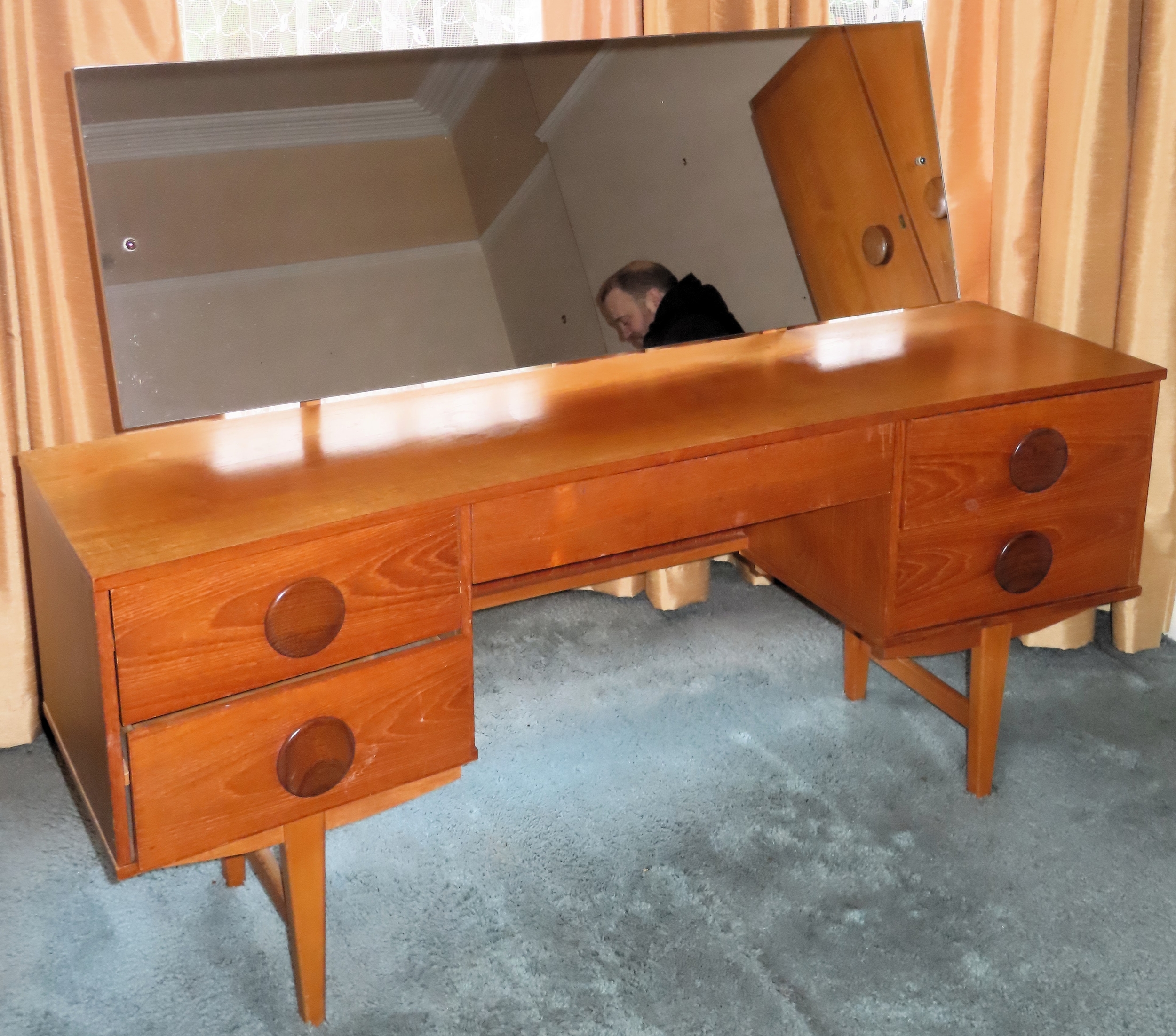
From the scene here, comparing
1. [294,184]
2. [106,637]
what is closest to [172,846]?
[106,637]

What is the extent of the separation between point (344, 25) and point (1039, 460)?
1067 millimetres

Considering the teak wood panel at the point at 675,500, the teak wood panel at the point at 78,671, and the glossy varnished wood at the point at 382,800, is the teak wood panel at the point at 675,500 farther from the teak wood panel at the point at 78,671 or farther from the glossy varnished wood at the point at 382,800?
the teak wood panel at the point at 78,671

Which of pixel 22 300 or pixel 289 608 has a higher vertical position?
pixel 22 300

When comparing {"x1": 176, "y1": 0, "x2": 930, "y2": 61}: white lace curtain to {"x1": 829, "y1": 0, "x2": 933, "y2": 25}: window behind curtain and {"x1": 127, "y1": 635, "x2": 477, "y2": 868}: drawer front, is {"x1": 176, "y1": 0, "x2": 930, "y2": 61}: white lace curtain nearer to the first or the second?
{"x1": 829, "y1": 0, "x2": 933, "y2": 25}: window behind curtain

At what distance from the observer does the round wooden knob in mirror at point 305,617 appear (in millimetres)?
1154

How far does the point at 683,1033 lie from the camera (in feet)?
4.44

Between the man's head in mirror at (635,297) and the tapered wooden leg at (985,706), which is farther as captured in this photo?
the tapered wooden leg at (985,706)

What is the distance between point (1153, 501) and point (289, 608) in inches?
58.3

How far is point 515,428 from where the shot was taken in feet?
4.60

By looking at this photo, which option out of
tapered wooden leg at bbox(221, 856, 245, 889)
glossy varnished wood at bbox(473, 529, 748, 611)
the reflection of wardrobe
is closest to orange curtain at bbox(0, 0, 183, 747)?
tapered wooden leg at bbox(221, 856, 245, 889)

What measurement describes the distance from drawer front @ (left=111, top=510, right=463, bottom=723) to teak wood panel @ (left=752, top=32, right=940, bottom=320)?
2.35 feet

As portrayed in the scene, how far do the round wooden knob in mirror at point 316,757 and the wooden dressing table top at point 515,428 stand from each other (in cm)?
20

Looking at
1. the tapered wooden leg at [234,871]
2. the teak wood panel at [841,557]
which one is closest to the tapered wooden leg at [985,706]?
the teak wood panel at [841,557]

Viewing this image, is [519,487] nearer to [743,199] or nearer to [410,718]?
[410,718]
